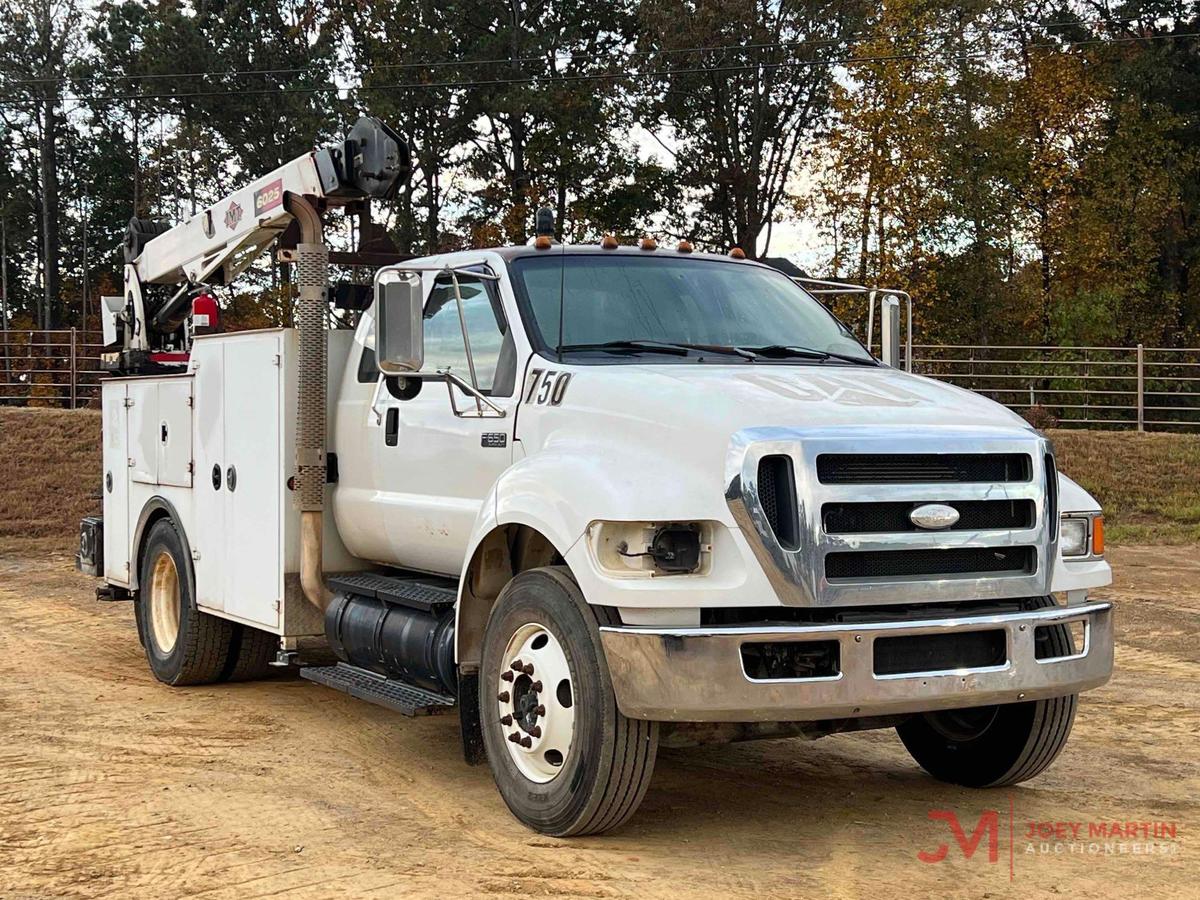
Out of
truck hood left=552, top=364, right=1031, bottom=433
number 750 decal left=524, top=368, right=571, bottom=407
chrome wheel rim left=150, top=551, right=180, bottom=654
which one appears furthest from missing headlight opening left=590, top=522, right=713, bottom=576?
chrome wheel rim left=150, top=551, right=180, bottom=654

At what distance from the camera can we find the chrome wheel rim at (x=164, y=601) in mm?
9852

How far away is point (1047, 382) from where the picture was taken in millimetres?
28734

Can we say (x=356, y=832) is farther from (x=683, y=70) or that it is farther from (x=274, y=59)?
(x=274, y=59)

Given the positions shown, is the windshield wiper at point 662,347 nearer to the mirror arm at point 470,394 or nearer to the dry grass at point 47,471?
the mirror arm at point 470,394

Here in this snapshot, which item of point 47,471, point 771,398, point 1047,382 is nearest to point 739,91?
point 1047,382

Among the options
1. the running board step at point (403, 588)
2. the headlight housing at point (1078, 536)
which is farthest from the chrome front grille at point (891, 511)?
the running board step at point (403, 588)

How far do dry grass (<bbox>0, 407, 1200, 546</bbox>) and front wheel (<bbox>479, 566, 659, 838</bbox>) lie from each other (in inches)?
567

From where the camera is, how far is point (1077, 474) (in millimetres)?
22734

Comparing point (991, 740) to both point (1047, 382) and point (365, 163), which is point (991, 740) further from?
point (1047, 382)

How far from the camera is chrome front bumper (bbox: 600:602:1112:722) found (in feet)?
18.0

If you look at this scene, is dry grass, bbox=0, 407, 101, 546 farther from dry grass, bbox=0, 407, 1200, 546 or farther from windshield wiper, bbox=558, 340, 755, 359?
windshield wiper, bbox=558, 340, 755, 359

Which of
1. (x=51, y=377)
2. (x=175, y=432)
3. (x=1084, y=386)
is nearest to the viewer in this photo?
(x=175, y=432)

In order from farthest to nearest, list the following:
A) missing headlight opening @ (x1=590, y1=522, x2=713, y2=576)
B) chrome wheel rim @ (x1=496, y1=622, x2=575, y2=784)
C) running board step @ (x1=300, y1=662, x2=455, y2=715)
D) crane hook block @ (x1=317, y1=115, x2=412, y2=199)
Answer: crane hook block @ (x1=317, y1=115, x2=412, y2=199) → running board step @ (x1=300, y1=662, x2=455, y2=715) → chrome wheel rim @ (x1=496, y1=622, x2=575, y2=784) → missing headlight opening @ (x1=590, y1=522, x2=713, y2=576)

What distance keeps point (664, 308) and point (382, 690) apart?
2.19m
